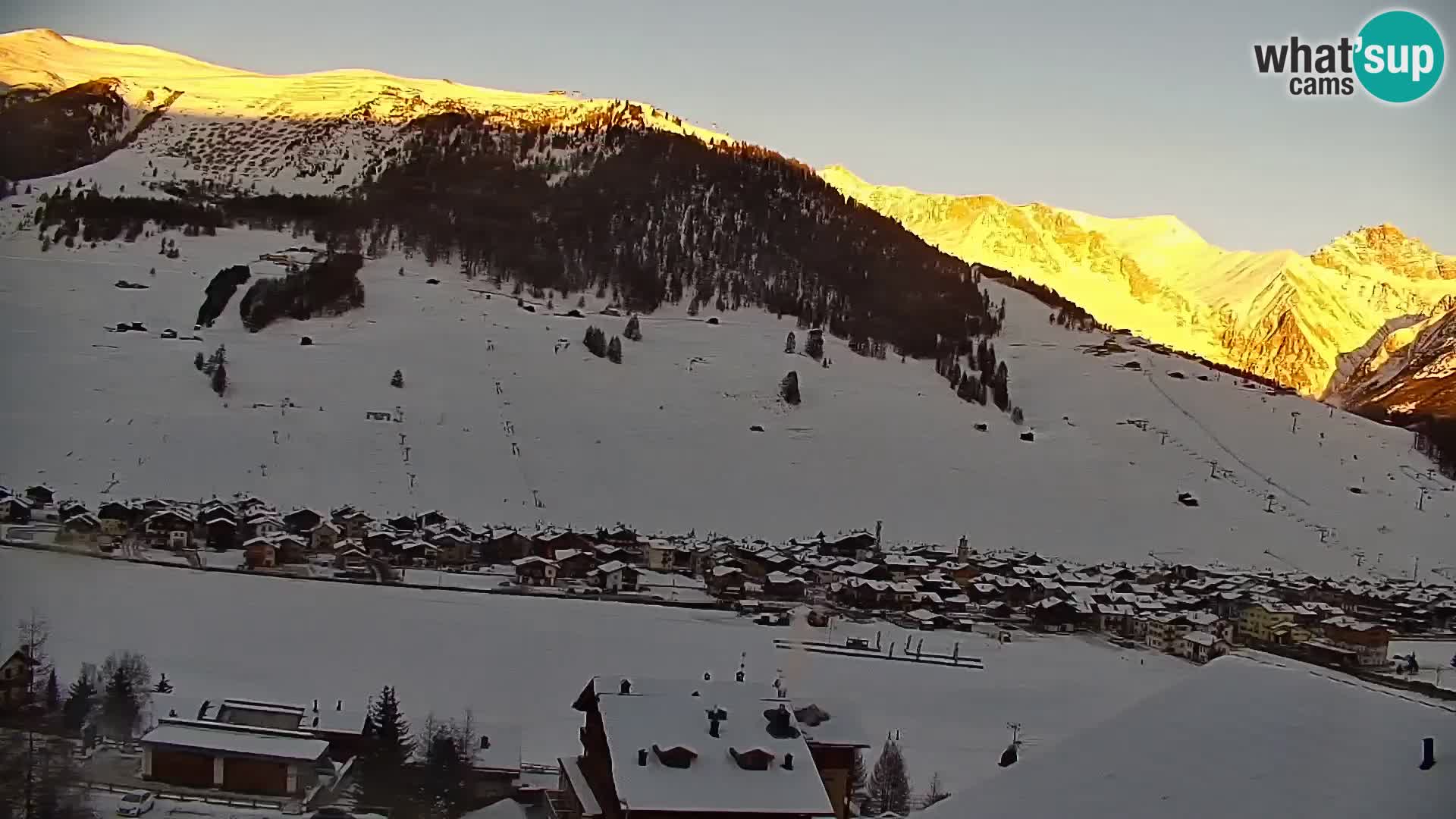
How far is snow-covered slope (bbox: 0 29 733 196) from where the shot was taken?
75.0ft

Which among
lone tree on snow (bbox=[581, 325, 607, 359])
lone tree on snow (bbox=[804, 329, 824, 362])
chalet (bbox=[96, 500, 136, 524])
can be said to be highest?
lone tree on snow (bbox=[804, 329, 824, 362])

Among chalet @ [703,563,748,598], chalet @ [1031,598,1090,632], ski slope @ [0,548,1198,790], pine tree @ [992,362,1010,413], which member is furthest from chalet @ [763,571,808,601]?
pine tree @ [992,362,1010,413]

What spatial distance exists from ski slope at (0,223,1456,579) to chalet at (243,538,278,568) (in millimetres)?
2032

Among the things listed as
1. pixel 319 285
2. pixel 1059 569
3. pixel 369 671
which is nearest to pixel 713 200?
pixel 319 285

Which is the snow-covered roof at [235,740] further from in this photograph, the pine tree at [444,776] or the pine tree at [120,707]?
the pine tree at [444,776]

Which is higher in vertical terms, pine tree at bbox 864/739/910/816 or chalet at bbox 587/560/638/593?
pine tree at bbox 864/739/910/816

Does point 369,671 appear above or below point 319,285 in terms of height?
below

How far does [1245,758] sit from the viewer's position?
211 cm

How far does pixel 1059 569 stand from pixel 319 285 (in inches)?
417

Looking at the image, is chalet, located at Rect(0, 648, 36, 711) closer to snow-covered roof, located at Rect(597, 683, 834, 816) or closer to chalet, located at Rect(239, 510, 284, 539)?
snow-covered roof, located at Rect(597, 683, 834, 816)

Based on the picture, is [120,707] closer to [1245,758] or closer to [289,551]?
[1245,758]

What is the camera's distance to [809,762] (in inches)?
142

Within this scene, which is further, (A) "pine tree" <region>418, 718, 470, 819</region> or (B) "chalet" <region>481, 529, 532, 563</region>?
(B) "chalet" <region>481, 529, 532, 563</region>

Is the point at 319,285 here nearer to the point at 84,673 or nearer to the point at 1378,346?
the point at 84,673
